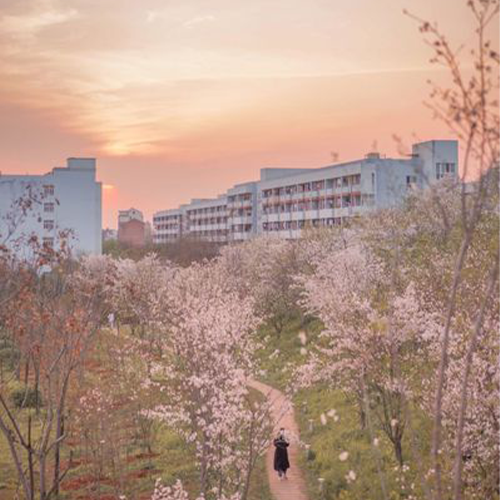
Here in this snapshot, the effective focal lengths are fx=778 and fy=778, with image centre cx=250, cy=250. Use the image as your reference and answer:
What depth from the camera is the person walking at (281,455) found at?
21.4m

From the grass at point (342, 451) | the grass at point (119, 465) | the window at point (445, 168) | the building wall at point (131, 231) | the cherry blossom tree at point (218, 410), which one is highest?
the window at point (445, 168)

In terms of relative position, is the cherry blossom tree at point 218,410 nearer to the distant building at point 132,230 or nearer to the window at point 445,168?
the window at point 445,168

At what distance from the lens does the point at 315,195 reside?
82.0 m

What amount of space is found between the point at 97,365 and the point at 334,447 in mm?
19326

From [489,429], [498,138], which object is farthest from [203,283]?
[498,138]

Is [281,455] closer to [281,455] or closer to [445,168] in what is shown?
[281,455]

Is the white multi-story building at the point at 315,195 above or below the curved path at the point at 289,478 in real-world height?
above

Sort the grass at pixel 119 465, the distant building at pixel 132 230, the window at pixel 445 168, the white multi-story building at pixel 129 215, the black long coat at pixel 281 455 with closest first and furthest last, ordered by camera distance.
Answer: the black long coat at pixel 281 455 → the grass at pixel 119 465 → the window at pixel 445 168 → the distant building at pixel 132 230 → the white multi-story building at pixel 129 215

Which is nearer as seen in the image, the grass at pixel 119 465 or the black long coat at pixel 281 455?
the black long coat at pixel 281 455

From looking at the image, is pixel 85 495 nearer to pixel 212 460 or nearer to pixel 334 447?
pixel 212 460

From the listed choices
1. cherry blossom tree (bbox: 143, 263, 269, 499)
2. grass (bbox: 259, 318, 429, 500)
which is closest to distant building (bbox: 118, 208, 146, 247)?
grass (bbox: 259, 318, 429, 500)

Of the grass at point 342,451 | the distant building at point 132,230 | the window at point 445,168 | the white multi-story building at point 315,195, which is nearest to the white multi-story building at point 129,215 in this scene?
the distant building at point 132,230

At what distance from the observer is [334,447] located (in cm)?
2395

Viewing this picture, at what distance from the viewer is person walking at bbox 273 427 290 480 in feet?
70.1
